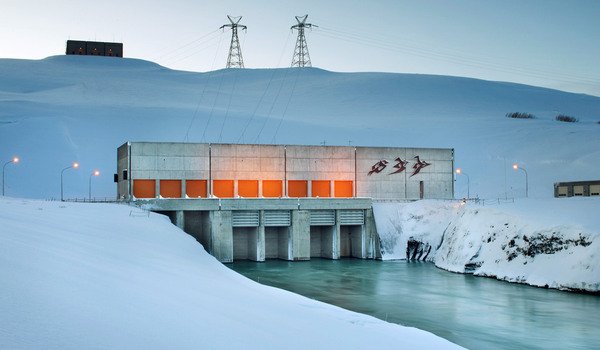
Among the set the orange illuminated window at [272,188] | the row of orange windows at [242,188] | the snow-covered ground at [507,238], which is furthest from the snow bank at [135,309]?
the orange illuminated window at [272,188]

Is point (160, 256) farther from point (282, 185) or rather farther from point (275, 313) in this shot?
point (282, 185)

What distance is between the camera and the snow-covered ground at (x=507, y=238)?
4203 cm

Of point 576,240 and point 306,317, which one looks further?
point 576,240

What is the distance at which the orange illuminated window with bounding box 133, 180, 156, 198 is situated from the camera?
65500mm

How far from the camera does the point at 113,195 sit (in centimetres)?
11106

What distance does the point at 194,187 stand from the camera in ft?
222

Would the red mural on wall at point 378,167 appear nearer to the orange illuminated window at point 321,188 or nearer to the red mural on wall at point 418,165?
the red mural on wall at point 418,165

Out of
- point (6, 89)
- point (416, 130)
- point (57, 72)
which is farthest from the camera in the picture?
point (57, 72)

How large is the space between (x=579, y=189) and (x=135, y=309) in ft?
231

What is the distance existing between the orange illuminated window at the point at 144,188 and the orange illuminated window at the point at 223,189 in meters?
6.77

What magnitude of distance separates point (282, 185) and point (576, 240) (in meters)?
34.8

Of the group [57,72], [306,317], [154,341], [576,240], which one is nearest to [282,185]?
[576,240]

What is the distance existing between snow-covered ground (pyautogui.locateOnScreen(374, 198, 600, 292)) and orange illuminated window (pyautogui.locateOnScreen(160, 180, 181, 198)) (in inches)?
865

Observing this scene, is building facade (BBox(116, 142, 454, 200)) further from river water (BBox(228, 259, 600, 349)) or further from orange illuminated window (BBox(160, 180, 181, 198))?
river water (BBox(228, 259, 600, 349))
